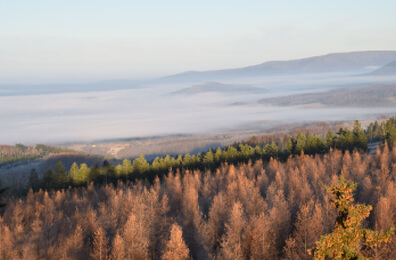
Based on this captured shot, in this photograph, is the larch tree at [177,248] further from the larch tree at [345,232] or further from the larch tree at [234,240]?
the larch tree at [345,232]

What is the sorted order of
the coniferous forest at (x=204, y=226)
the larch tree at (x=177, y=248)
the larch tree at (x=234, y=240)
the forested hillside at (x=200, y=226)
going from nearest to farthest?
the larch tree at (x=177, y=248)
the larch tree at (x=234, y=240)
the coniferous forest at (x=204, y=226)
the forested hillside at (x=200, y=226)

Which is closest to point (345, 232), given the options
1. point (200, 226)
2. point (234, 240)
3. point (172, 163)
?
point (234, 240)

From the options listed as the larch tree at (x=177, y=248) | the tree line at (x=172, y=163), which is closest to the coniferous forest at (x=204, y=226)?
the larch tree at (x=177, y=248)

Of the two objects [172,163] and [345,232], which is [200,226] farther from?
[172,163]

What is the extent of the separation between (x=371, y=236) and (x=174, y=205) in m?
50.8

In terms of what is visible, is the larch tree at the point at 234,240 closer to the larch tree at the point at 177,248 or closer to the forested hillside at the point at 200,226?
the forested hillside at the point at 200,226

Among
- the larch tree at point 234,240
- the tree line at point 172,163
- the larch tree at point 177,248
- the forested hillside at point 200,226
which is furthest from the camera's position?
the tree line at point 172,163

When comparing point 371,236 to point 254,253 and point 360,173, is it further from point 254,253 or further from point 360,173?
point 360,173


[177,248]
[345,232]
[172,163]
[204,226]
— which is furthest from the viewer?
[172,163]

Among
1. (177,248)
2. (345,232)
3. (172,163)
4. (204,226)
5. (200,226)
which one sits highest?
(345,232)

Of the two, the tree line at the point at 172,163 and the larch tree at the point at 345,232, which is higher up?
the larch tree at the point at 345,232

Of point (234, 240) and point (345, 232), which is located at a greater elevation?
point (345, 232)

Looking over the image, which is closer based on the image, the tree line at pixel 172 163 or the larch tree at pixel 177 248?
the larch tree at pixel 177 248

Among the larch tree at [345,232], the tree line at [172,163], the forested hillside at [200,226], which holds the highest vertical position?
the larch tree at [345,232]
